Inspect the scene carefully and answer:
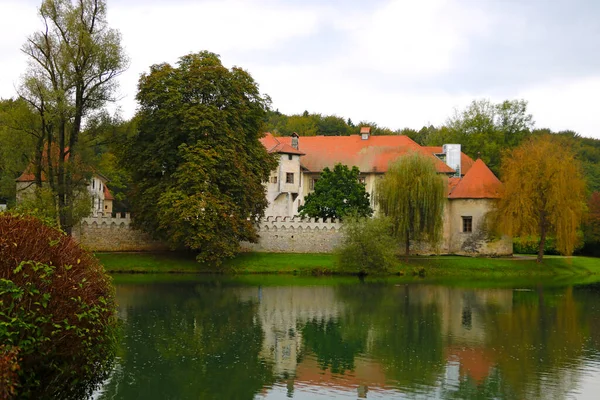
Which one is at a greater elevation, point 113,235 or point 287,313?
point 113,235

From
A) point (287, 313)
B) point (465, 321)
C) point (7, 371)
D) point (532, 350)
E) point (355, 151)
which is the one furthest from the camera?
point (355, 151)

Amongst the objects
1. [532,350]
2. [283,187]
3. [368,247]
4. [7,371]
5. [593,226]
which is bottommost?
[532,350]

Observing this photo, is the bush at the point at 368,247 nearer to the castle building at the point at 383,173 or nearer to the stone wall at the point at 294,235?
the stone wall at the point at 294,235

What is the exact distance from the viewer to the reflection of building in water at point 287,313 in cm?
1784

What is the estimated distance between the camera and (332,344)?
19.5m

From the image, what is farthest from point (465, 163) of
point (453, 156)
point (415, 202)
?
point (415, 202)

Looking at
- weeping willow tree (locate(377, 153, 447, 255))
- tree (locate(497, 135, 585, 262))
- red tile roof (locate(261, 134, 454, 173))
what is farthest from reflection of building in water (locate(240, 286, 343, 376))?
red tile roof (locate(261, 134, 454, 173))

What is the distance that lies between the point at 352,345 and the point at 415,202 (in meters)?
24.2

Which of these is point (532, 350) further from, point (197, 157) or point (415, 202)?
point (415, 202)

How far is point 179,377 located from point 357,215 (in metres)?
27.6

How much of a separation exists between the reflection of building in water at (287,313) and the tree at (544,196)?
14.8 m

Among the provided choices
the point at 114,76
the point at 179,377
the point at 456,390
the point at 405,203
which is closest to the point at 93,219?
the point at 114,76

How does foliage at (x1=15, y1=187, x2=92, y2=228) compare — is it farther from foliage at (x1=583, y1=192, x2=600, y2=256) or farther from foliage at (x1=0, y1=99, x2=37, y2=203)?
foliage at (x1=583, y1=192, x2=600, y2=256)

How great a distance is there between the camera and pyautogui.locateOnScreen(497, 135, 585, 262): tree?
139ft
